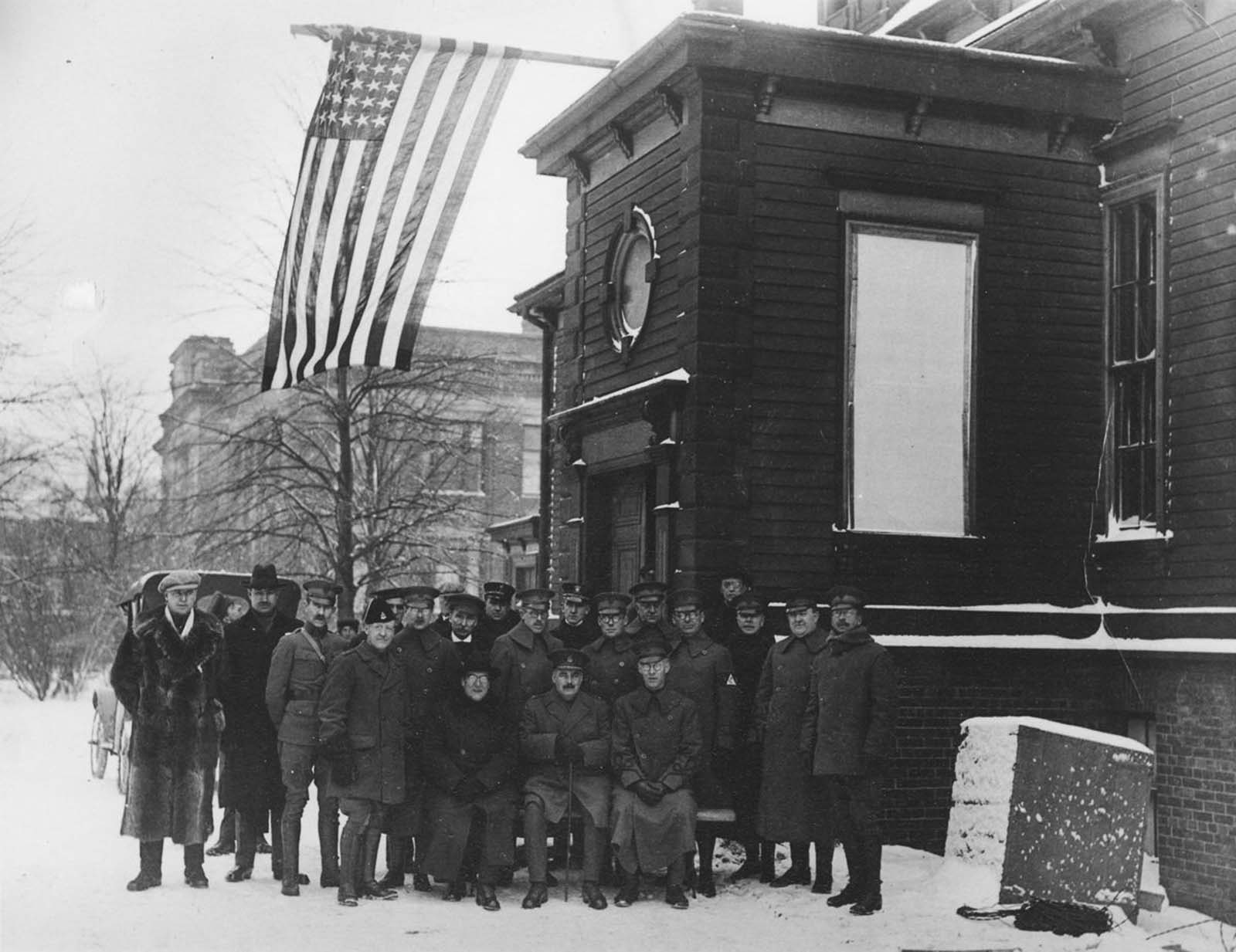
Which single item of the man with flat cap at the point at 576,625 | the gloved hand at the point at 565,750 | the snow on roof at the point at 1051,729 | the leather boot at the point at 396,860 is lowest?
Answer: the leather boot at the point at 396,860

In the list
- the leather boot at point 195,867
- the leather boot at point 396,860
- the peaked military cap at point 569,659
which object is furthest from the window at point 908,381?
the leather boot at point 195,867

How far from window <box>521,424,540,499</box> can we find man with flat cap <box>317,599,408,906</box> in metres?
32.0

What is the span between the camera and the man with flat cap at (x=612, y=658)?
10.8 metres

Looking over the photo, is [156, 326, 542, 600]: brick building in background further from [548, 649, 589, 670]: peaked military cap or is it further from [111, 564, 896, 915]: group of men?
[548, 649, 589, 670]: peaked military cap

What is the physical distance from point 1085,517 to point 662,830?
5926mm

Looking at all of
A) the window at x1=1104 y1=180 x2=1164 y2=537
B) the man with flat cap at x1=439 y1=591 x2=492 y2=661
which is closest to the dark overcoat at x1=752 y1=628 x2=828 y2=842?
the man with flat cap at x1=439 y1=591 x2=492 y2=661

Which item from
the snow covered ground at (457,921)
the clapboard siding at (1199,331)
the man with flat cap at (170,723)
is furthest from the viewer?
the clapboard siding at (1199,331)

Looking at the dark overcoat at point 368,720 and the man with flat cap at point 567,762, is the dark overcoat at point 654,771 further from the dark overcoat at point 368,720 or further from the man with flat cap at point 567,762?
the dark overcoat at point 368,720

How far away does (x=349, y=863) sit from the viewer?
31.0 ft

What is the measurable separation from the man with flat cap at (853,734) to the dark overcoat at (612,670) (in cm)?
133

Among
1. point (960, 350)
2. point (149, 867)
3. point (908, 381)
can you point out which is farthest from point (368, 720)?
point (960, 350)

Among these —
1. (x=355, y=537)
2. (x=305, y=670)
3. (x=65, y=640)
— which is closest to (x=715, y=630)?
(x=305, y=670)

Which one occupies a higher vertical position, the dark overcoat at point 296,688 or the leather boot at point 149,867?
the dark overcoat at point 296,688

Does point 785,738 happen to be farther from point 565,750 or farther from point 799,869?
point 565,750
